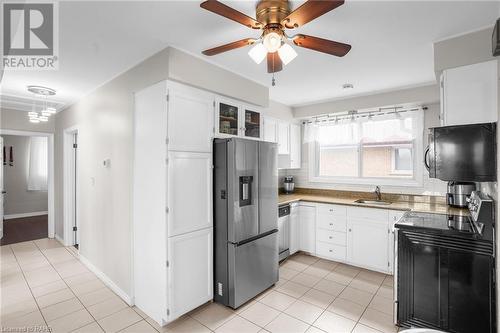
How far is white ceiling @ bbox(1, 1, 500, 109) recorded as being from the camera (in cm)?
171

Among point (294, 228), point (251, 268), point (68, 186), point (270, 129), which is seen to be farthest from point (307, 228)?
point (68, 186)

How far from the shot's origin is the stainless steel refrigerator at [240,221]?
8.34 feet

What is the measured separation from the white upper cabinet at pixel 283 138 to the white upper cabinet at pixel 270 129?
13 centimetres

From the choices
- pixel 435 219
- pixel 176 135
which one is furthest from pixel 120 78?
pixel 435 219

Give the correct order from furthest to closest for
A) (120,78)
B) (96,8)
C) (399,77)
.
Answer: (399,77) → (120,78) → (96,8)

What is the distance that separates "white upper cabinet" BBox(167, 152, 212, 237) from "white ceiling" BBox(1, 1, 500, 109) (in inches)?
40.3

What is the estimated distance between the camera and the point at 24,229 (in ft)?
18.3

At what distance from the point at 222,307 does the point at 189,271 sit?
1.88 ft

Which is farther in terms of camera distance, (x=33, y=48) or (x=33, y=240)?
(x=33, y=240)

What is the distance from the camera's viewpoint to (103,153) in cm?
315

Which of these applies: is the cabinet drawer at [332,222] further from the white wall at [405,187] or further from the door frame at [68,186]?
the door frame at [68,186]

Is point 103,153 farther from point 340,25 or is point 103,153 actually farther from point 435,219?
point 435,219

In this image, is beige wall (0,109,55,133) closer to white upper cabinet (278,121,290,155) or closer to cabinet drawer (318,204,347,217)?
white upper cabinet (278,121,290,155)

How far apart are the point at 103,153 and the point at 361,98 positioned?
12.4 ft
